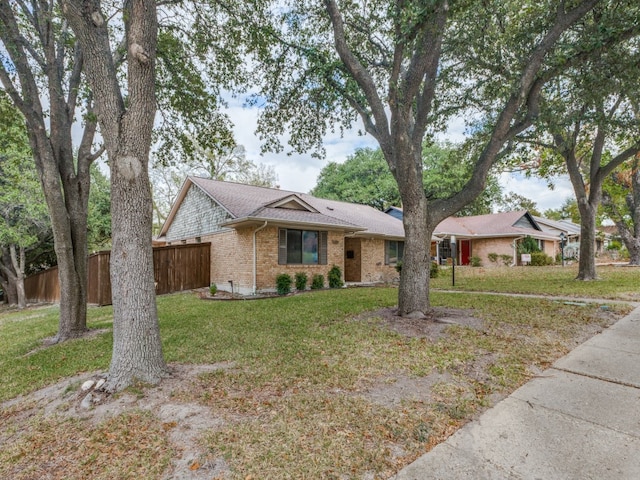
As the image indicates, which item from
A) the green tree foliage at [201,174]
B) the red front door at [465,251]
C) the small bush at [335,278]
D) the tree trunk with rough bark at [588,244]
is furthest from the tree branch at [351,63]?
the red front door at [465,251]

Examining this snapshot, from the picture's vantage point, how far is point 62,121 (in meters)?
5.97

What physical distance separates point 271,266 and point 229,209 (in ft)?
8.63

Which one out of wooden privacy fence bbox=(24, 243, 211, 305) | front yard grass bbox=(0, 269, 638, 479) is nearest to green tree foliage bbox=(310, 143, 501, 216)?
wooden privacy fence bbox=(24, 243, 211, 305)

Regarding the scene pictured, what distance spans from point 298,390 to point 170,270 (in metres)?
11.0

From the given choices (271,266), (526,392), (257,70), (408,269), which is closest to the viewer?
(526,392)

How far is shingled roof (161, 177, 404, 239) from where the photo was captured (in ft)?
37.5

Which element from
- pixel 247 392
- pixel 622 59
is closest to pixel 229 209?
pixel 247 392

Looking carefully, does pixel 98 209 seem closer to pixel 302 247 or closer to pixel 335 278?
pixel 302 247

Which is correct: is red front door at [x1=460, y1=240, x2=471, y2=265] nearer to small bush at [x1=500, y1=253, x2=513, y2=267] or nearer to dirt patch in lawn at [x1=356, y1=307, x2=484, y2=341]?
small bush at [x1=500, y1=253, x2=513, y2=267]

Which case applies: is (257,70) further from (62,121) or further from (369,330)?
(369,330)

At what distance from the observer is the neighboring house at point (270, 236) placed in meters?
11.5

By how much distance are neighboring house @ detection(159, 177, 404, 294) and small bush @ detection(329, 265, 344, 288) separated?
312mm

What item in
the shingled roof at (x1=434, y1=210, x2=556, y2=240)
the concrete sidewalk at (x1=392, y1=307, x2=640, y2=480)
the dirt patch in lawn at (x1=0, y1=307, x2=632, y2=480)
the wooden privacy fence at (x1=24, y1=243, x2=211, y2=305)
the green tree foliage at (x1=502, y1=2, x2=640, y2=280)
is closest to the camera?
the concrete sidewalk at (x1=392, y1=307, x2=640, y2=480)

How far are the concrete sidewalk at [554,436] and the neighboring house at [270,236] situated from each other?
29.0ft
